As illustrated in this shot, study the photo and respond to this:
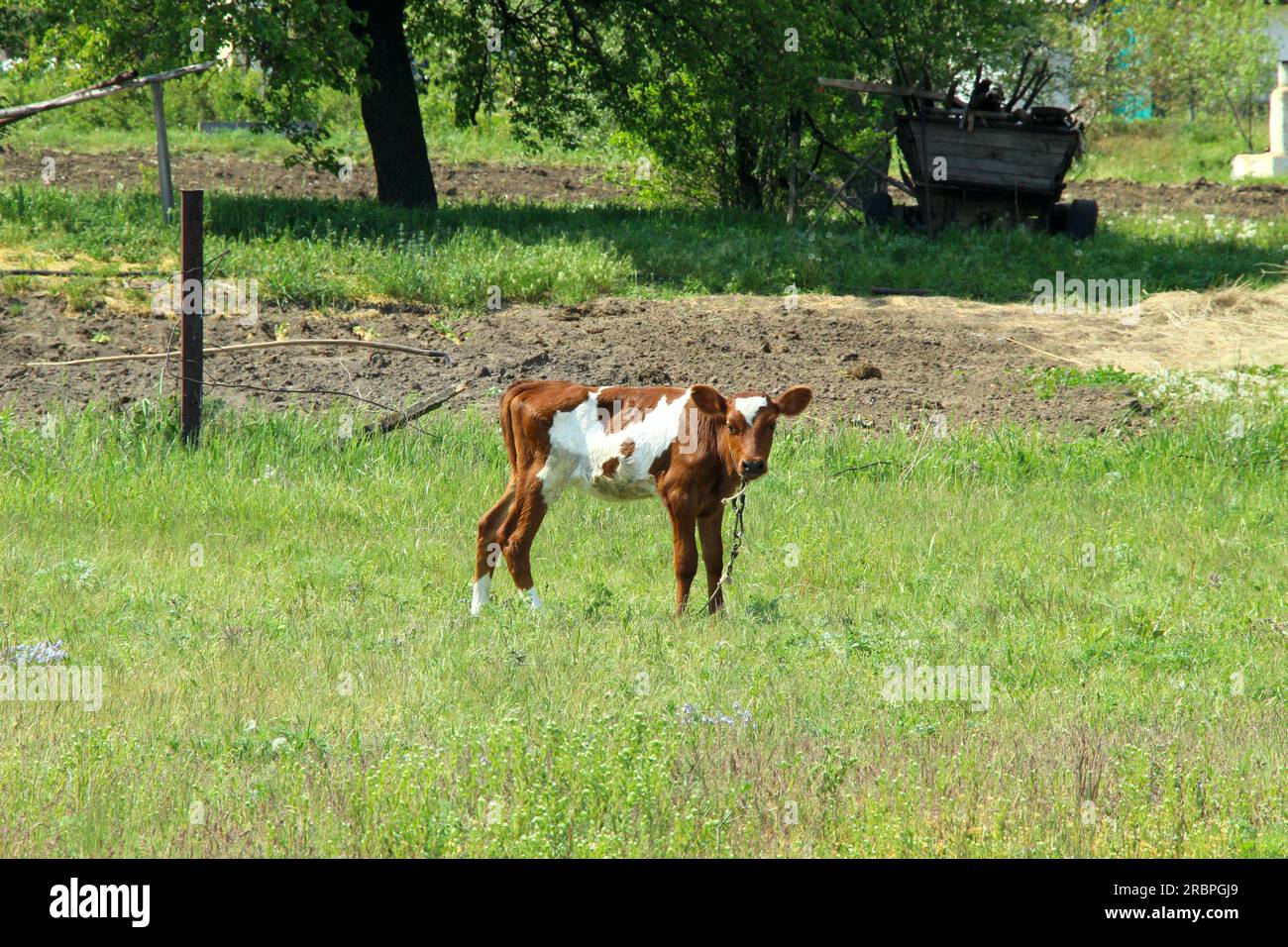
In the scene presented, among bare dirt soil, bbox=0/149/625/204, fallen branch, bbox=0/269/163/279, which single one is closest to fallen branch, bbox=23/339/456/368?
fallen branch, bbox=0/269/163/279

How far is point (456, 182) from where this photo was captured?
28.4m

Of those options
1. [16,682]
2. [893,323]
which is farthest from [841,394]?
[16,682]

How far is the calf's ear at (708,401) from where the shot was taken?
8.03 m

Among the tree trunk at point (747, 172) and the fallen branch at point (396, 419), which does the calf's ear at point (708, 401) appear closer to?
the fallen branch at point (396, 419)

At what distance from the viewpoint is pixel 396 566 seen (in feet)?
32.8

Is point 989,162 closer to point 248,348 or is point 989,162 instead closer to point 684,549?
point 248,348

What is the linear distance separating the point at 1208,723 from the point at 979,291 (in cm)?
1366

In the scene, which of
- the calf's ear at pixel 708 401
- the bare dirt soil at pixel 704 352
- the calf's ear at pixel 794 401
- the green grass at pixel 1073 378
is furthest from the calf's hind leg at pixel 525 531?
the green grass at pixel 1073 378

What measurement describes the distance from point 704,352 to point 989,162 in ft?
29.6

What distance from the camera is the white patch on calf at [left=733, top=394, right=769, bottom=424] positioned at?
790 cm

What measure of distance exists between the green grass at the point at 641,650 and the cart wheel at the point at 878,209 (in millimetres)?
10605

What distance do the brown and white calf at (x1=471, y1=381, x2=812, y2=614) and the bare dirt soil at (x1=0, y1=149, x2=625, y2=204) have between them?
16915 mm

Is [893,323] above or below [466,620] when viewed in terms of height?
above

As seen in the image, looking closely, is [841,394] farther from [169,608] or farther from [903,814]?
[903,814]
